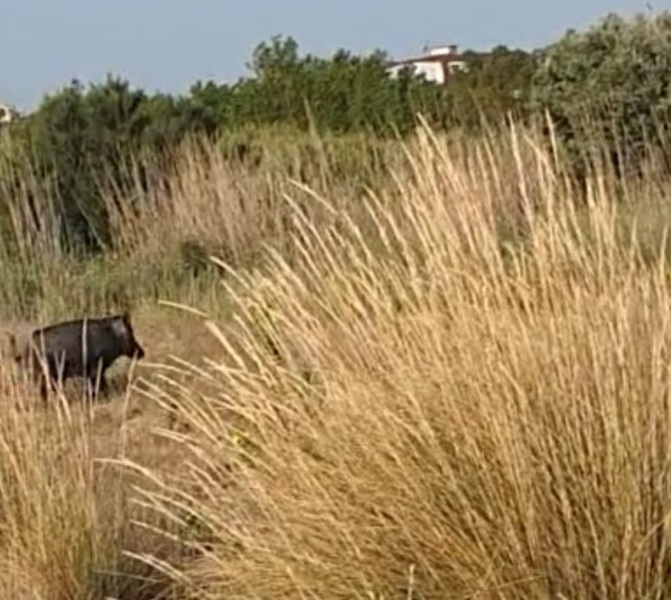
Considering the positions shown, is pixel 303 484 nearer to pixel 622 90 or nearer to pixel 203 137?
pixel 622 90

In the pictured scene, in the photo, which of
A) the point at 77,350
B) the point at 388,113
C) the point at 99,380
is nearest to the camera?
the point at 77,350

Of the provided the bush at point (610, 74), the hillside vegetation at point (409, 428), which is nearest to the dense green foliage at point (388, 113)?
the bush at point (610, 74)

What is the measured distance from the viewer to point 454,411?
11.6ft

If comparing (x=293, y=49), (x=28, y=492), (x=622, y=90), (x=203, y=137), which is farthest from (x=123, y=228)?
(x=293, y=49)

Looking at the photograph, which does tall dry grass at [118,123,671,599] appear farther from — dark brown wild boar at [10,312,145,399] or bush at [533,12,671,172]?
bush at [533,12,671,172]

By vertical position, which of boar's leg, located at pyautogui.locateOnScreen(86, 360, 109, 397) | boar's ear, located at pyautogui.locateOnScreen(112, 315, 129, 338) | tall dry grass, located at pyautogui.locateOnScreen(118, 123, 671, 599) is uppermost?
tall dry grass, located at pyautogui.locateOnScreen(118, 123, 671, 599)

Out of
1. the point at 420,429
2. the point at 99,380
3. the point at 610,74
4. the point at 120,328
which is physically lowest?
the point at 99,380

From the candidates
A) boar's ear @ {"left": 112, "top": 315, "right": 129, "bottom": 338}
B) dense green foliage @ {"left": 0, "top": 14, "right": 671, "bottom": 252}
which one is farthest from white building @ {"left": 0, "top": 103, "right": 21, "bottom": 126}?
boar's ear @ {"left": 112, "top": 315, "right": 129, "bottom": 338}

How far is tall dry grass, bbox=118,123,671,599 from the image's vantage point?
3.41m

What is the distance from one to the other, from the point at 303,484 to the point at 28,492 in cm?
122

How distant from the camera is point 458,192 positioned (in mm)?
3766

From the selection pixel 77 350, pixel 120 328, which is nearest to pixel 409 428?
pixel 77 350

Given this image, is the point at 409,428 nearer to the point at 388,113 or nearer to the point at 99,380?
the point at 99,380

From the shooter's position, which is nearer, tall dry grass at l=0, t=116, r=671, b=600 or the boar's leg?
tall dry grass at l=0, t=116, r=671, b=600
